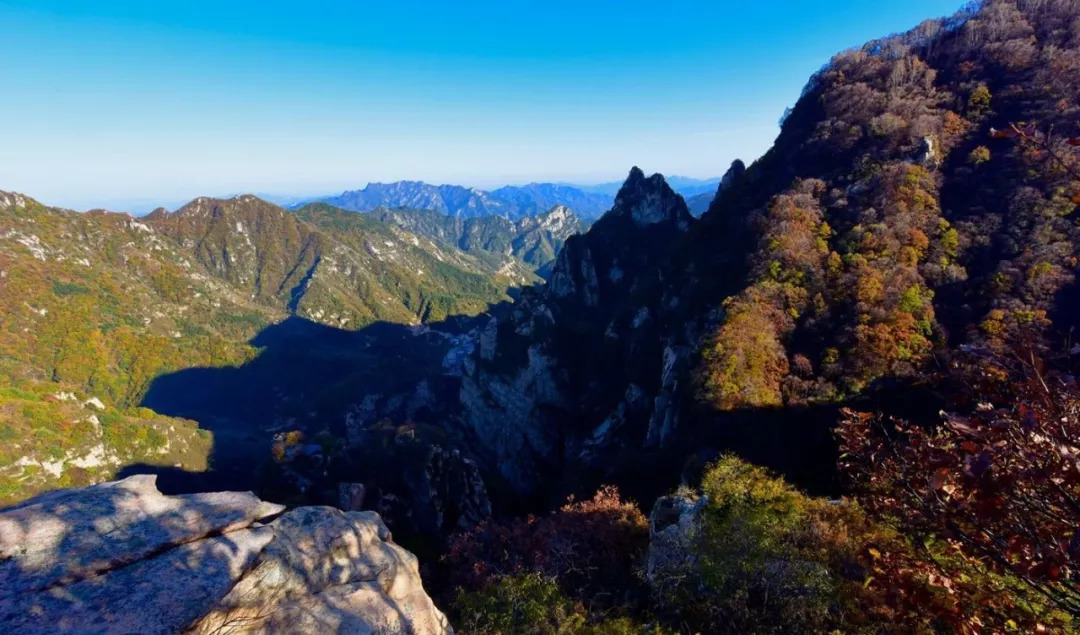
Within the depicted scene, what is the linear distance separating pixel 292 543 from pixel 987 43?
285 ft

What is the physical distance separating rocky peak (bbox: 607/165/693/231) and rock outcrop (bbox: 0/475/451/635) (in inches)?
3274

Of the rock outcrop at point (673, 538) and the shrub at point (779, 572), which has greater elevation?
the shrub at point (779, 572)

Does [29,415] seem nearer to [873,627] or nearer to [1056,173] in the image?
[873,627]

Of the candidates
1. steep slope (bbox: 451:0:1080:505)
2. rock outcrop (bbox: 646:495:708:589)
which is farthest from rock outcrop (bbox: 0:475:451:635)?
steep slope (bbox: 451:0:1080:505)

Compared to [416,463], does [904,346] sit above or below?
above

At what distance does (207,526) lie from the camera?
11.9 metres

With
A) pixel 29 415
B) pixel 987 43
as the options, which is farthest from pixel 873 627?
pixel 29 415

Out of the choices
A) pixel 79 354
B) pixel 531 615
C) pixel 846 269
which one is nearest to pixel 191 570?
pixel 531 615

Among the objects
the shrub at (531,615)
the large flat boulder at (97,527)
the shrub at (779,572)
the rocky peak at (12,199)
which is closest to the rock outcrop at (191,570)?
the large flat boulder at (97,527)

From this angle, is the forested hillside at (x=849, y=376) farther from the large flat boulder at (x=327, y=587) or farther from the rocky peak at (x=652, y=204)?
the large flat boulder at (x=327, y=587)

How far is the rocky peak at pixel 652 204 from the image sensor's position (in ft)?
293

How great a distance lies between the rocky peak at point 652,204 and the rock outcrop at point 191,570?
83.2 meters

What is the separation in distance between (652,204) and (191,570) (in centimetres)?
9095

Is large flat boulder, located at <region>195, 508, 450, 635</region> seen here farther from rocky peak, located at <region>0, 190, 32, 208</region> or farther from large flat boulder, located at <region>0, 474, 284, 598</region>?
rocky peak, located at <region>0, 190, 32, 208</region>
